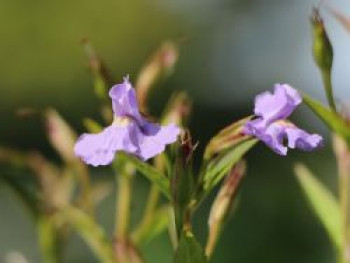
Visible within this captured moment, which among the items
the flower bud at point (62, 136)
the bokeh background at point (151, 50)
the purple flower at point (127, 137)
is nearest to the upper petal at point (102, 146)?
the purple flower at point (127, 137)

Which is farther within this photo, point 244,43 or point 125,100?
point 244,43

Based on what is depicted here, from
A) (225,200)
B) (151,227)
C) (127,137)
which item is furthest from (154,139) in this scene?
(151,227)

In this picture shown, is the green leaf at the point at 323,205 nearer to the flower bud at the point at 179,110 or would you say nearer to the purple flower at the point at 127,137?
the flower bud at the point at 179,110

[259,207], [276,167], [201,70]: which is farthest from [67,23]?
[259,207]

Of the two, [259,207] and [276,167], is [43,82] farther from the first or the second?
[259,207]

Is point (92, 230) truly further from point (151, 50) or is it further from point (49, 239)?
point (151, 50)
